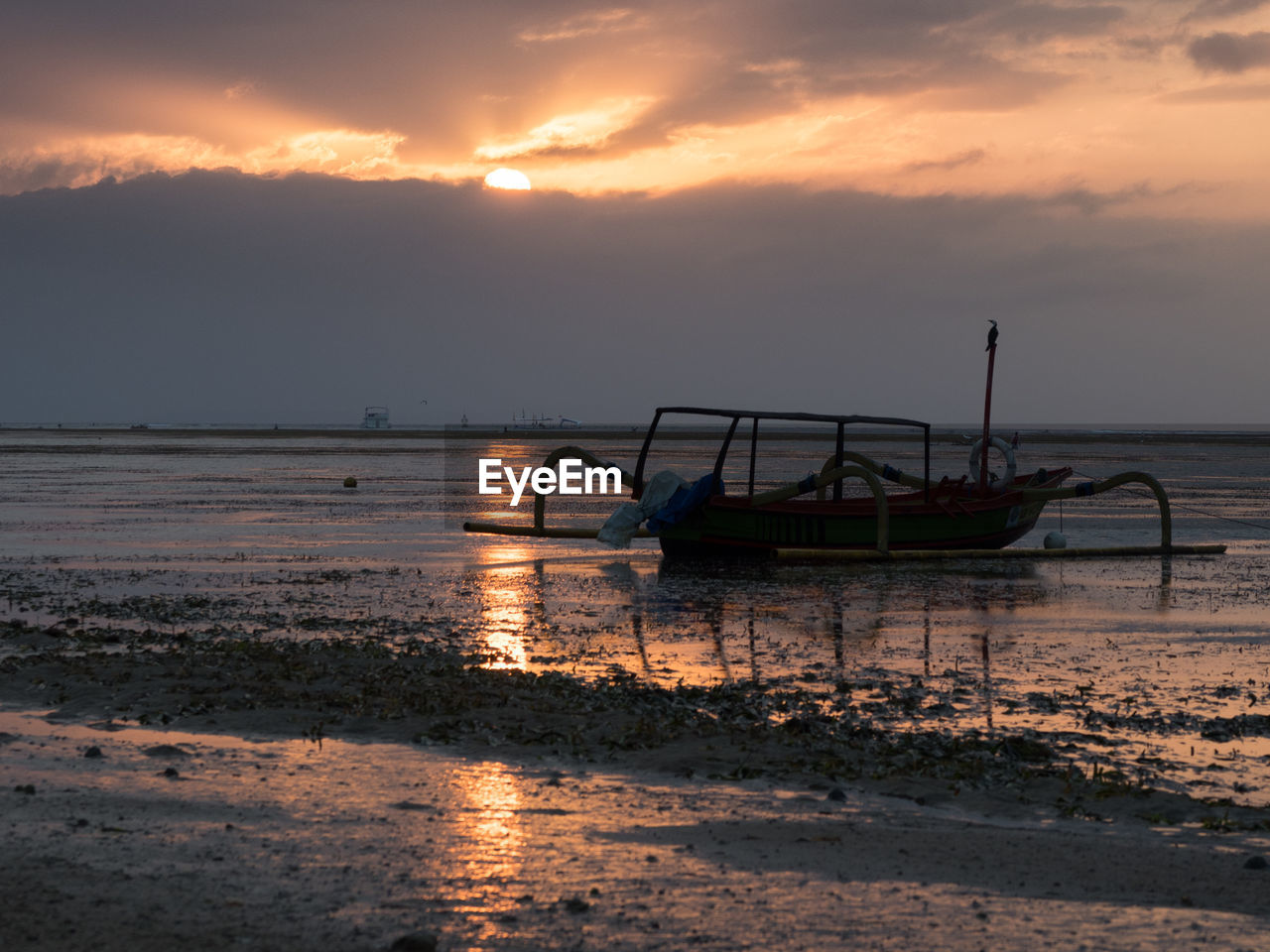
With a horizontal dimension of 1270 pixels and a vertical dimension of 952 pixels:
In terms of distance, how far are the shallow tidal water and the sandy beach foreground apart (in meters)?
1.47

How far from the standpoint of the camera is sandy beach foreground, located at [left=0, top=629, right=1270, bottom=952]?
5.02 meters

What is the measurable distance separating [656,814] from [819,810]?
0.96 m

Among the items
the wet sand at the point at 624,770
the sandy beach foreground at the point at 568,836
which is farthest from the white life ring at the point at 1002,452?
the sandy beach foreground at the point at 568,836

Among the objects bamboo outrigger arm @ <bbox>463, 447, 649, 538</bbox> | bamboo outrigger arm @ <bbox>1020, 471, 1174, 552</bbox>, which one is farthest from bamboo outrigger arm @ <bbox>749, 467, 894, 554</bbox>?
bamboo outrigger arm @ <bbox>1020, 471, 1174, 552</bbox>

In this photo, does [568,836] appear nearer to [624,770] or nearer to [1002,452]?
[624,770]

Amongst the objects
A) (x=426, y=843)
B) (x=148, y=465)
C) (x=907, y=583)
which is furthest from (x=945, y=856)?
(x=148, y=465)

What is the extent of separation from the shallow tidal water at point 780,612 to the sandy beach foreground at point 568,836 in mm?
1469

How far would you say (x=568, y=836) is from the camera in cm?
625

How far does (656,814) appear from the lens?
6.68m

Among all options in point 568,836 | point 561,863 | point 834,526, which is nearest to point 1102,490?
point 834,526

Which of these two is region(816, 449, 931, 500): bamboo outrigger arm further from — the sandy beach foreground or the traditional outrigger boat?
the sandy beach foreground

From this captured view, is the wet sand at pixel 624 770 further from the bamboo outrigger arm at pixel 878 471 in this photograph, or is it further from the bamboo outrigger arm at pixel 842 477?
the bamboo outrigger arm at pixel 878 471

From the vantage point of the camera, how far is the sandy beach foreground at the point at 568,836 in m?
5.02
